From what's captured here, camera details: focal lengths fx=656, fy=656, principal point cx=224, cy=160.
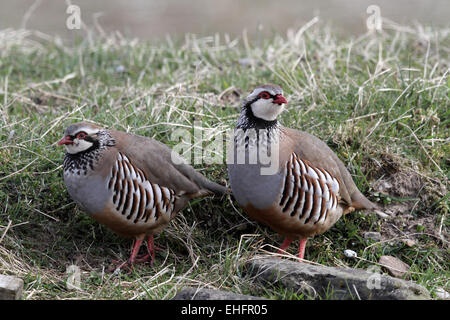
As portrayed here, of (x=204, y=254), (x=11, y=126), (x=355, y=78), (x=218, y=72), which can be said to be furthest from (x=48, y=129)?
(x=355, y=78)

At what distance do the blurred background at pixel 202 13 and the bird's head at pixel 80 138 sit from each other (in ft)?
21.9

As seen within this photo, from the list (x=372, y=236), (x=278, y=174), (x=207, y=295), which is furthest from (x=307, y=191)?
(x=207, y=295)

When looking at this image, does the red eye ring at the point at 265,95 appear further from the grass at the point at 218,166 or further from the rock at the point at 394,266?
the rock at the point at 394,266

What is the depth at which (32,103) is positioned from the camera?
5.88 meters

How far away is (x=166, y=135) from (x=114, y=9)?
8.03 m

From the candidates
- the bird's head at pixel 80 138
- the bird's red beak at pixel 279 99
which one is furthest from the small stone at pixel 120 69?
the bird's red beak at pixel 279 99

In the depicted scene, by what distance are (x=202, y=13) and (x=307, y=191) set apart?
8938 millimetres

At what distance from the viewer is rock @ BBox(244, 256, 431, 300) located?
137 inches

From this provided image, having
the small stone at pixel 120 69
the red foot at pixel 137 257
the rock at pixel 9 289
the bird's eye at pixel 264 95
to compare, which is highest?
the bird's eye at pixel 264 95

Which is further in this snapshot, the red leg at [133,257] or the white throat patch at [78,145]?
the red leg at [133,257]

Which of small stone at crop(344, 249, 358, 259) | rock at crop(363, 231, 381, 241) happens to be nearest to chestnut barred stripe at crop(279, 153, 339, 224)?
small stone at crop(344, 249, 358, 259)

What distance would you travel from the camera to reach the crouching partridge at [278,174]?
4121 millimetres
